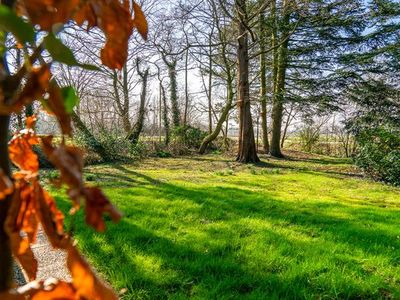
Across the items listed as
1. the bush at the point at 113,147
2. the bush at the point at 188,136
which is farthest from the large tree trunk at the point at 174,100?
the bush at the point at 113,147

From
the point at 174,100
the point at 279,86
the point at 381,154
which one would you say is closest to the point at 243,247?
the point at 381,154

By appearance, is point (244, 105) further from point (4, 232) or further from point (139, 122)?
point (4, 232)

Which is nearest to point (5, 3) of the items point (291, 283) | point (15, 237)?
point (15, 237)

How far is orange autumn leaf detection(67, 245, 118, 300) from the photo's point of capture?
297 millimetres

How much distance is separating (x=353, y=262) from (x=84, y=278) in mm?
3107

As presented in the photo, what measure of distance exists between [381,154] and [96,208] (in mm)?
10266

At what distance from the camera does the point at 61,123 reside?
1.09 feet

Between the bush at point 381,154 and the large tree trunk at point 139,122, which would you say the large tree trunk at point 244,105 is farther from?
the large tree trunk at point 139,122

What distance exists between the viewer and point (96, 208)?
28 centimetres

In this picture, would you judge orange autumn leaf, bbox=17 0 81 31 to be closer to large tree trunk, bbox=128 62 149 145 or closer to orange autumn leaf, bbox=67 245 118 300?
orange autumn leaf, bbox=67 245 118 300

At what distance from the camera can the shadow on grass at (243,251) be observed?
8.09 feet

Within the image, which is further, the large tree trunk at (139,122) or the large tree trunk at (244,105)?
the large tree trunk at (139,122)

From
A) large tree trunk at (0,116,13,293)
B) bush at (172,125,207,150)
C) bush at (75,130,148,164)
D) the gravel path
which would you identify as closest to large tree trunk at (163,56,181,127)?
bush at (172,125,207,150)

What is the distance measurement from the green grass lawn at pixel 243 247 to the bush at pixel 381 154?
3.44m
